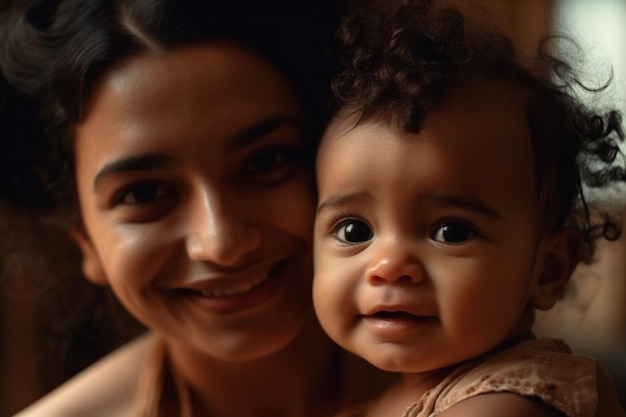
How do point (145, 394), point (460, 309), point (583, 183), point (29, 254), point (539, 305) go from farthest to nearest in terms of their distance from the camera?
point (29, 254) → point (145, 394) → point (583, 183) → point (539, 305) → point (460, 309)

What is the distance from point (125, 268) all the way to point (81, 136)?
199 millimetres

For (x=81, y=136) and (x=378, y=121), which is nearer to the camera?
(x=378, y=121)

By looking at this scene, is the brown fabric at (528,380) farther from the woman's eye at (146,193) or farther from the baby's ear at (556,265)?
the woman's eye at (146,193)

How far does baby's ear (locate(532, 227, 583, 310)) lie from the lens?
107 centimetres

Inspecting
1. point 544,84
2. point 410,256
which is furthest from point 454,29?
point 410,256

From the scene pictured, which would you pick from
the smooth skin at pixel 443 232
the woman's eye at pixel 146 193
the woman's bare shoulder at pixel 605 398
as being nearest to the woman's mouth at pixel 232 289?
the woman's eye at pixel 146 193

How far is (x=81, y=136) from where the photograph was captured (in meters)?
1.31

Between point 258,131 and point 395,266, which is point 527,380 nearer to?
point 395,266

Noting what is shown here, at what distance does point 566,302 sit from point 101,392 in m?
0.77

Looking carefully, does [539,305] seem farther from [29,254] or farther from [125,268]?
[29,254]

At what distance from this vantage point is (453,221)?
99 cm

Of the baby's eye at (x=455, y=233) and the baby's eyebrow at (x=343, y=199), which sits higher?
the baby's eye at (x=455, y=233)

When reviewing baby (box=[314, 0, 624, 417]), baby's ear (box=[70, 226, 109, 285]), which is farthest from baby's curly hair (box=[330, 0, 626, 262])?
baby's ear (box=[70, 226, 109, 285])

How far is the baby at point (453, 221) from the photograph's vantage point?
98 centimetres
